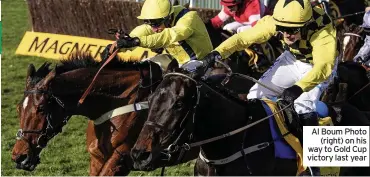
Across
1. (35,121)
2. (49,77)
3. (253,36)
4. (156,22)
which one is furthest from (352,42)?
(35,121)

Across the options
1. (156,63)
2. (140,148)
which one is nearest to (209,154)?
(140,148)

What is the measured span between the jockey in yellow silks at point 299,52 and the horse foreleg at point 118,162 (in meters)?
1.26

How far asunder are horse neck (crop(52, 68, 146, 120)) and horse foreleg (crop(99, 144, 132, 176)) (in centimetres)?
39

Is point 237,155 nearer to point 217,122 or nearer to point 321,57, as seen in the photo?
point 217,122

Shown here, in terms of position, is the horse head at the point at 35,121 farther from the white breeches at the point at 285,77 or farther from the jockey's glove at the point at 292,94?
the jockey's glove at the point at 292,94

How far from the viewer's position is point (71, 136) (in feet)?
31.7

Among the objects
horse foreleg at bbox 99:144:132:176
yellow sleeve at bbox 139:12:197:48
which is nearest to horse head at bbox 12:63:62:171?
horse foreleg at bbox 99:144:132:176

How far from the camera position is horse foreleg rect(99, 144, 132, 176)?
6.00m

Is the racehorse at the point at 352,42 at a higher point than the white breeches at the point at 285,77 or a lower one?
lower

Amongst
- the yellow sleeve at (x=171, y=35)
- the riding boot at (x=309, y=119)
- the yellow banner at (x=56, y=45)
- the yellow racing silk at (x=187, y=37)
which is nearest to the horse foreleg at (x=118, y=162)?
the yellow sleeve at (x=171, y=35)

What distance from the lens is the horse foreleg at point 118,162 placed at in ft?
19.7

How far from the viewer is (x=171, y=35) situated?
6199 millimetres

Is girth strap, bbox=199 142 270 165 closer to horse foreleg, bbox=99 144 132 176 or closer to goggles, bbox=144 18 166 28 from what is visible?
horse foreleg, bbox=99 144 132 176

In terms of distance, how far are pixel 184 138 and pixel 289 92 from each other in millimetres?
948
